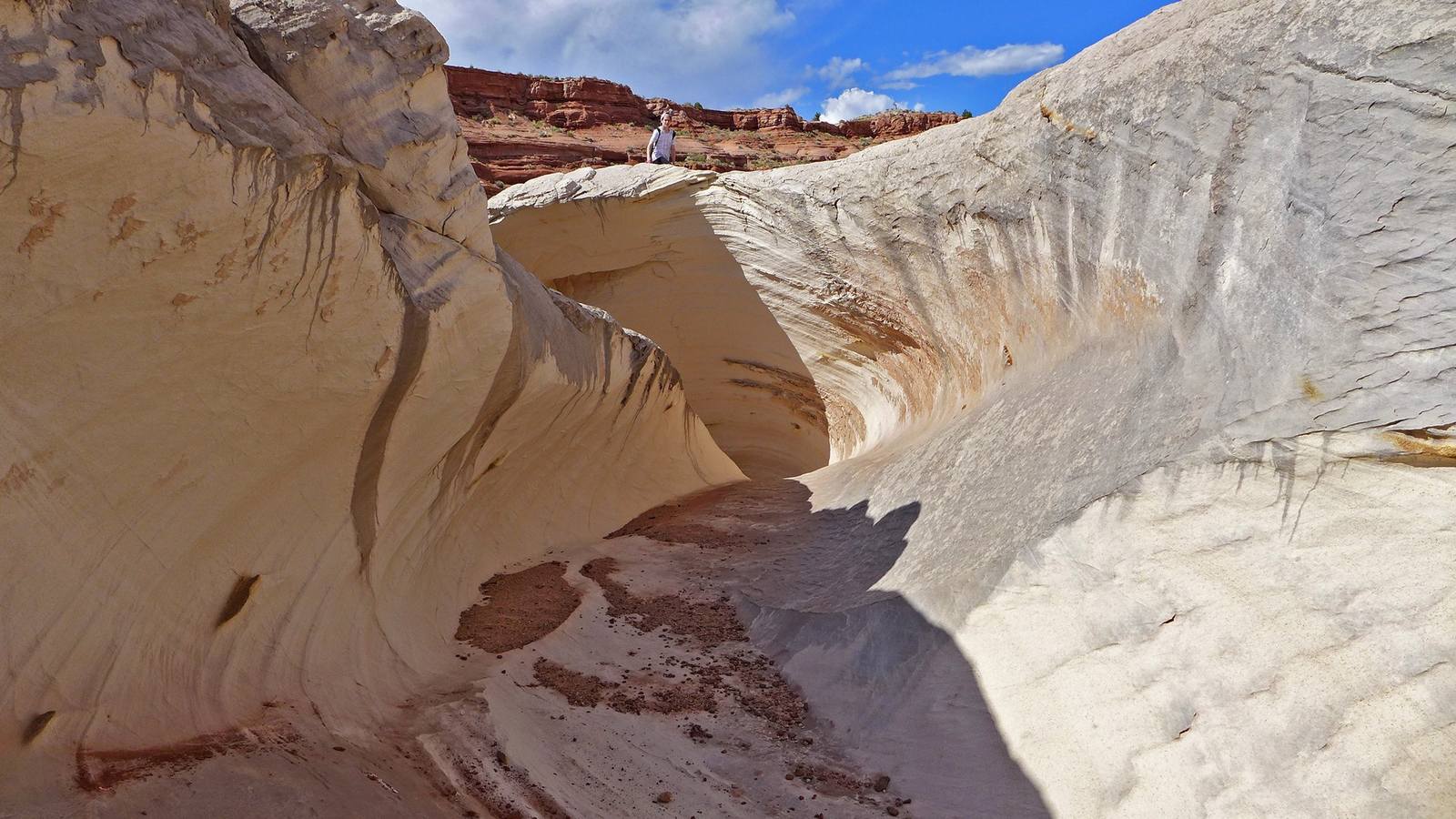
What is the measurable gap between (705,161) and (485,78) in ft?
31.7

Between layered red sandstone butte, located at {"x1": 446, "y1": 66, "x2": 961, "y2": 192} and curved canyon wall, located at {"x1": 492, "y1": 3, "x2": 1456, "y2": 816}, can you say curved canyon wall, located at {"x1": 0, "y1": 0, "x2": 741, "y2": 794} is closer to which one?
curved canyon wall, located at {"x1": 492, "y1": 3, "x2": 1456, "y2": 816}

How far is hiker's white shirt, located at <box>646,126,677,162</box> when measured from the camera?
12164mm

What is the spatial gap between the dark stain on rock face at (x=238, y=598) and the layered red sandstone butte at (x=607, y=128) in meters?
17.9

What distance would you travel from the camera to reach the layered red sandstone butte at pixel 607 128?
22.3 metres

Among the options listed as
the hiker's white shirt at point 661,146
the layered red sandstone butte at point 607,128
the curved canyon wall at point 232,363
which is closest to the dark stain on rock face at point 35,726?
the curved canyon wall at point 232,363

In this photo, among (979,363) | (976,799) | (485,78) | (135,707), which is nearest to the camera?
(135,707)

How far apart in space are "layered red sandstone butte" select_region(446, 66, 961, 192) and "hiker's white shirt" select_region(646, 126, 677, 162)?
26.7 feet

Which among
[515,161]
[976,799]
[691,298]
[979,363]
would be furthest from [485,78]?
[976,799]

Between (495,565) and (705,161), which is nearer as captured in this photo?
(495,565)

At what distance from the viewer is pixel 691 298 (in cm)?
1245

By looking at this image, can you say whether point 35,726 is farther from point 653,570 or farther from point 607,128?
point 607,128

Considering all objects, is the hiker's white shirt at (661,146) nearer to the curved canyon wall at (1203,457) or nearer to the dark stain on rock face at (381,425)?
the curved canyon wall at (1203,457)

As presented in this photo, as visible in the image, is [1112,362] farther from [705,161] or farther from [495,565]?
[705,161]

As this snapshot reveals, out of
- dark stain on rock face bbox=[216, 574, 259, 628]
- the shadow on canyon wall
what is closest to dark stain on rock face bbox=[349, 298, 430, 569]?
dark stain on rock face bbox=[216, 574, 259, 628]
